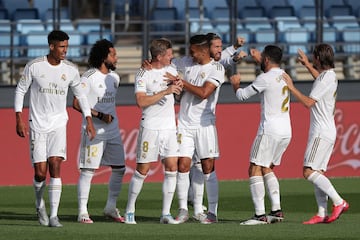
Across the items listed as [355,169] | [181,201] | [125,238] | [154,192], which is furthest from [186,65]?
[355,169]

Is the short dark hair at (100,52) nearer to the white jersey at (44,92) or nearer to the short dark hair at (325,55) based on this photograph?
the white jersey at (44,92)

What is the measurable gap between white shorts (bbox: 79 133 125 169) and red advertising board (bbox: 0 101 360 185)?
622 centimetres

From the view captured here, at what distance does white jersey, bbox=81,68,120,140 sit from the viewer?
1562cm

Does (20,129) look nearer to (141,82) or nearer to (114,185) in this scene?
(141,82)

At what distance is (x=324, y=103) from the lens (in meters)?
14.9

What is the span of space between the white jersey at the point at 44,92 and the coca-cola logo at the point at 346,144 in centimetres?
899

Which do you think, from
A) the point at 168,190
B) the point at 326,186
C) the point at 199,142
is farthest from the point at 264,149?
the point at 168,190

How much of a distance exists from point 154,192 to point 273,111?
5761mm

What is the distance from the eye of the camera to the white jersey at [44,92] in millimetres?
14656

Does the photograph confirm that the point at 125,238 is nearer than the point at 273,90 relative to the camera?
Yes

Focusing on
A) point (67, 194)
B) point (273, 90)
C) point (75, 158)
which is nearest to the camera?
point (273, 90)

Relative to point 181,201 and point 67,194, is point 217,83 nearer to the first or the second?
point 181,201

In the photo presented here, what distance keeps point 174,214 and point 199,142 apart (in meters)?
1.50

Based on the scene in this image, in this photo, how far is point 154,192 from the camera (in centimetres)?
2011
